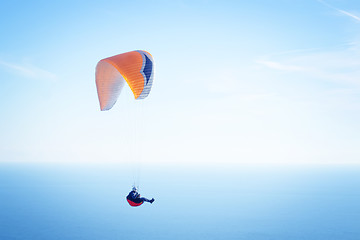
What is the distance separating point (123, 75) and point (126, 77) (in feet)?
0.87

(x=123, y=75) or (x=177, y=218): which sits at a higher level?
(x=177, y=218)

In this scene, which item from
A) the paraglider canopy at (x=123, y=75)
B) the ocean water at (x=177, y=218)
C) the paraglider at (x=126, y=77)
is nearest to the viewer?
the paraglider at (x=126, y=77)

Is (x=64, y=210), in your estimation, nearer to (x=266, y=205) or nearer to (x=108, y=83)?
(x=266, y=205)

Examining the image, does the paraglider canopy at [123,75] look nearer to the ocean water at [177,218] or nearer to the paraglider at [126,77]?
the paraglider at [126,77]

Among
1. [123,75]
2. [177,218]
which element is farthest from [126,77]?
[177,218]

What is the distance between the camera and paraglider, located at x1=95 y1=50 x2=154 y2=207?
19.7 meters

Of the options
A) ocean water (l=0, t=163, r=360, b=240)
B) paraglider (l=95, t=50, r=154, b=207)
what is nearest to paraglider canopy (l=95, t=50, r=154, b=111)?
paraglider (l=95, t=50, r=154, b=207)

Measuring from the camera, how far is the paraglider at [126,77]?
19672 mm

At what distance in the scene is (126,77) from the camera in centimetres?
1964

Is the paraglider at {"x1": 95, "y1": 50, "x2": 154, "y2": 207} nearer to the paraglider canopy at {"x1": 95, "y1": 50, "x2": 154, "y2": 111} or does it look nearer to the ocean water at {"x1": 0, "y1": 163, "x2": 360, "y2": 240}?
the paraglider canopy at {"x1": 95, "y1": 50, "x2": 154, "y2": 111}

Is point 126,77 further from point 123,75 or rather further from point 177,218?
point 177,218

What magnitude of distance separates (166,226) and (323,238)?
4584cm

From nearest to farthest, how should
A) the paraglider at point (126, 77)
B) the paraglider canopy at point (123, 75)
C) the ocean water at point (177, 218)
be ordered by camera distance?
the paraglider at point (126, 77) < the paraglider canopy at point (123, 75) < the ocean water at point (177, 218)

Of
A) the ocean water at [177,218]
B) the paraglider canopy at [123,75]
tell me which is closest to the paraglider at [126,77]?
the paraglider canopy at [123,75]
